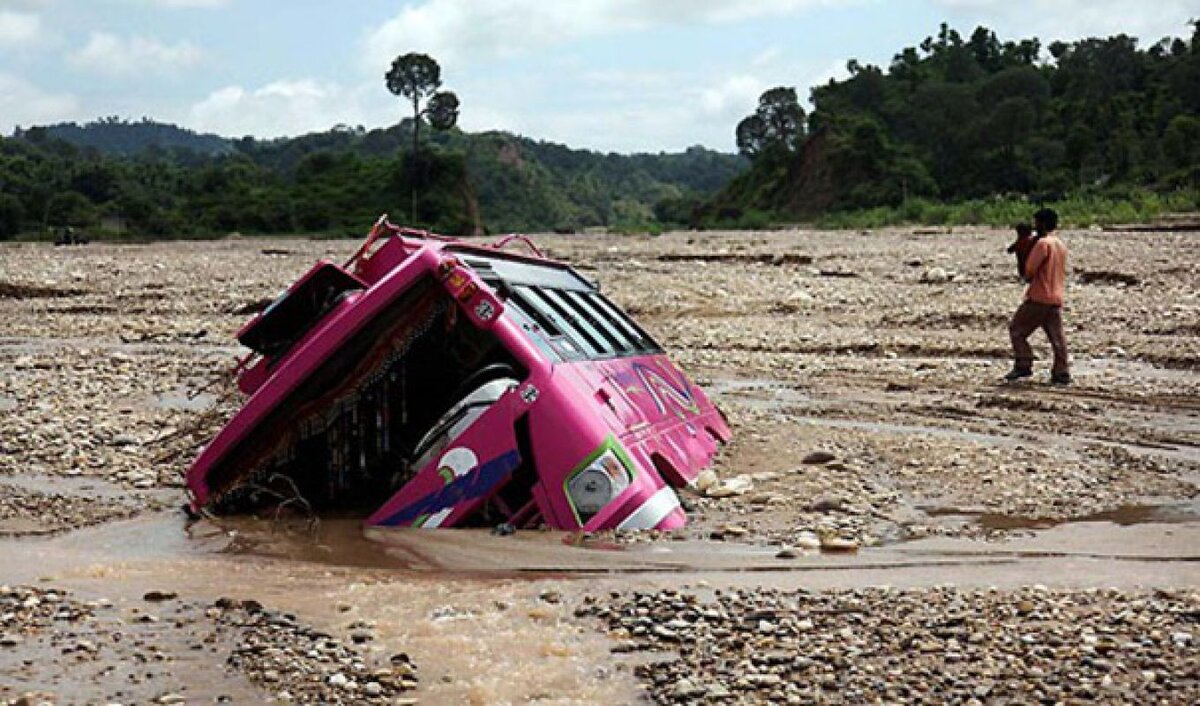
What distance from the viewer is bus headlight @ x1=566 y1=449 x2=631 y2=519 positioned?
6.44 metres

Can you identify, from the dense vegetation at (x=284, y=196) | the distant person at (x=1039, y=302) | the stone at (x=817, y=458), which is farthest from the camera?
the dense vegetation at (x=284, y=196)

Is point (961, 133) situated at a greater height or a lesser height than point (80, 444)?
greater

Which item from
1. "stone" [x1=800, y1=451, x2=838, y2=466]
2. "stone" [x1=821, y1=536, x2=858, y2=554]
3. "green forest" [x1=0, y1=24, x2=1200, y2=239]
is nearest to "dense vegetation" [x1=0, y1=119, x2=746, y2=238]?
"green forest" [x1=0, y1=24, x2=1200, y2=239]

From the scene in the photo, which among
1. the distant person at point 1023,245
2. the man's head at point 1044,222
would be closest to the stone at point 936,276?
the distant person at point 1023,245

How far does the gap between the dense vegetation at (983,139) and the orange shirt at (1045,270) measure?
23.4 meters

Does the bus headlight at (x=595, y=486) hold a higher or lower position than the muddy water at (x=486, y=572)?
higher

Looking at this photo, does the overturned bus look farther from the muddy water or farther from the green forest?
the green forest

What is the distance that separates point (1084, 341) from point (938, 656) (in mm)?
11779

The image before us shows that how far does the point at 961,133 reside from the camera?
65.9m

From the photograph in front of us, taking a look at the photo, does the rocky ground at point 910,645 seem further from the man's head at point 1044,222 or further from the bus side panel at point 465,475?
the man's head at point 1044,222

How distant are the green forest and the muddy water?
29582mm

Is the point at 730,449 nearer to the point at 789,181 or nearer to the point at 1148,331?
the point at 1148,331

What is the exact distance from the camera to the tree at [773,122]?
92.4 m

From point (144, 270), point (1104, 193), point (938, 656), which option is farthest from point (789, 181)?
point (938, 656)
